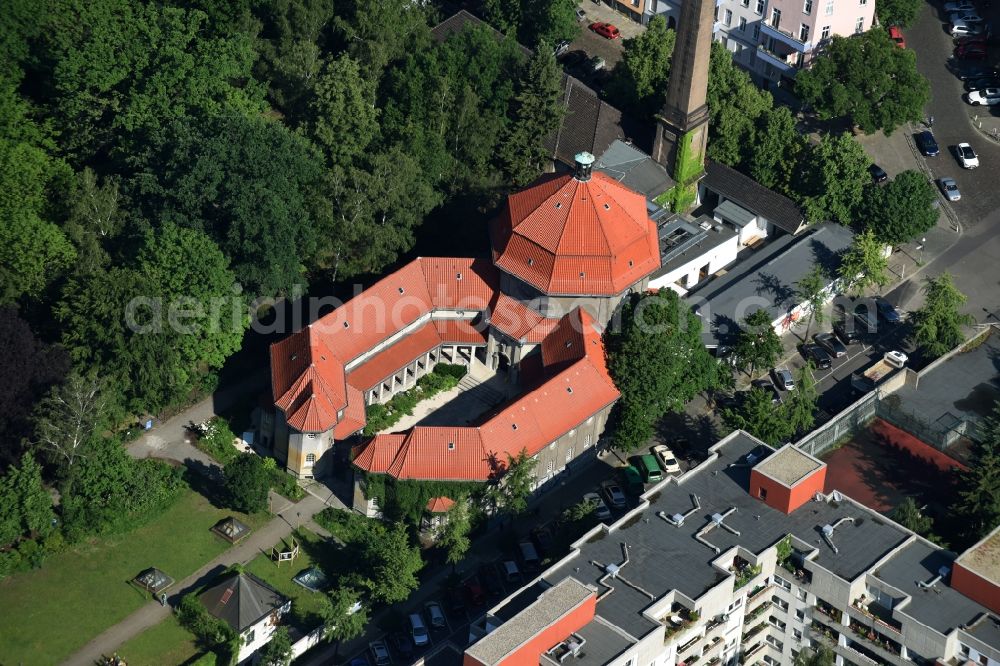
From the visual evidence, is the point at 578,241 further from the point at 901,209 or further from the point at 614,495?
the point at 901,209

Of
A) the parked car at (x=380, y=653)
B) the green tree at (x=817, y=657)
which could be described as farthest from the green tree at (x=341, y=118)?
the green tree at (x=817, y=657)

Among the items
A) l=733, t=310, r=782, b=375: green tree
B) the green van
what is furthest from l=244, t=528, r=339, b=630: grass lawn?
l=733, t=310, r=782, b=375: green tree

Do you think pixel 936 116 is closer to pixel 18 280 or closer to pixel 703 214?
pixel 703 214

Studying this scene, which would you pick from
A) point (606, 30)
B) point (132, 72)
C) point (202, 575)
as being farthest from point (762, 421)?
point (132, 72)

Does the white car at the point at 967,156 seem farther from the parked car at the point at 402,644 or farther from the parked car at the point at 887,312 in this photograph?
the parked car at the point at 402,644

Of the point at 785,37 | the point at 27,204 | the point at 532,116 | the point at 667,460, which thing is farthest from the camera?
the point at 785,37

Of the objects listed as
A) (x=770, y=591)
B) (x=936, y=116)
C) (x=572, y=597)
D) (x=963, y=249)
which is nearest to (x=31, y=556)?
(x=572, y=597)
